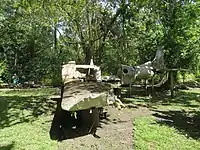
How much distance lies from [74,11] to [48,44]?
11616 millimetres

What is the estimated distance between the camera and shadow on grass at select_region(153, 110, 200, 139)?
25.3 feet

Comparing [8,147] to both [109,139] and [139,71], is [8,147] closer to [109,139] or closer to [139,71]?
[109,139]

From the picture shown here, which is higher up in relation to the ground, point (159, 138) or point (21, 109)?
point (21, 109)

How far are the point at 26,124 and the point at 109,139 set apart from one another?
287cm

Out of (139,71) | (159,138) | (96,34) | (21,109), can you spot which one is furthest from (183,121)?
(96,34)

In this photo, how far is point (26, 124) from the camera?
8.10 meters

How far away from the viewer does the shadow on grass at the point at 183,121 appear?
7.71 m

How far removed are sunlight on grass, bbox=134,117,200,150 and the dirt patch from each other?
0.22m

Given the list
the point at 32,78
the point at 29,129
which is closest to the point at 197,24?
the point at 29,129

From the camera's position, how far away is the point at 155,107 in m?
11.1

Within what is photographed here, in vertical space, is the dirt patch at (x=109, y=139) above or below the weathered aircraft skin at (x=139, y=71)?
below

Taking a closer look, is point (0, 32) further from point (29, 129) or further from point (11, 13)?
point (29, 129)

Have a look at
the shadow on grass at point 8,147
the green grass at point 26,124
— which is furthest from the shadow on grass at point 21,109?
the shadow on grass at point 8,147

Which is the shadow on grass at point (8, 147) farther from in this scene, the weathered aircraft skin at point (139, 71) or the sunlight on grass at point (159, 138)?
the weathered aircraft skin at point (139, 71)
